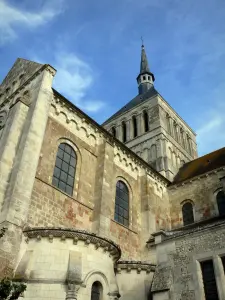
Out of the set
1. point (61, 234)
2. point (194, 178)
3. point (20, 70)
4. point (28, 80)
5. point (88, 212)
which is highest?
point (20, 70)

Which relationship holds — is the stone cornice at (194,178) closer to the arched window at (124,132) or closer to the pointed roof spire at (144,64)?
the arched window at (124,132)

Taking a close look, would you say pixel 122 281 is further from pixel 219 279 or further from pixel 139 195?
pixel 139 195

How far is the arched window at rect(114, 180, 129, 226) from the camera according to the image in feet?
57.6

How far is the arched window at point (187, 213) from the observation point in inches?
836

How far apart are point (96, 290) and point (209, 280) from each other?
427cm

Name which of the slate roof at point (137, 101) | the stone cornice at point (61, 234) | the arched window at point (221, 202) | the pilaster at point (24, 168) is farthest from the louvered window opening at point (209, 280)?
the slate roof at point (137, 101)

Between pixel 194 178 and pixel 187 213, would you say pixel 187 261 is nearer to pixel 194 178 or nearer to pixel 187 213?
pixel 187 213

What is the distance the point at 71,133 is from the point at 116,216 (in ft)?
16.9

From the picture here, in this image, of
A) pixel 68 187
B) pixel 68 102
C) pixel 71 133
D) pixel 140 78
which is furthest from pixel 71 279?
pixel 140 78

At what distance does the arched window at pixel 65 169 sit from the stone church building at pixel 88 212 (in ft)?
0.20

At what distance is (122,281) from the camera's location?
13914mm

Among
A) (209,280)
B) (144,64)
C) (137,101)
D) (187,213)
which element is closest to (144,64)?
(144,64)

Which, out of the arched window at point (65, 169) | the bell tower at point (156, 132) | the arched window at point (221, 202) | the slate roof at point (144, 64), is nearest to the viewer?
the arched window at point (65, 169)

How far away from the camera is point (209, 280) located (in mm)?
11906
